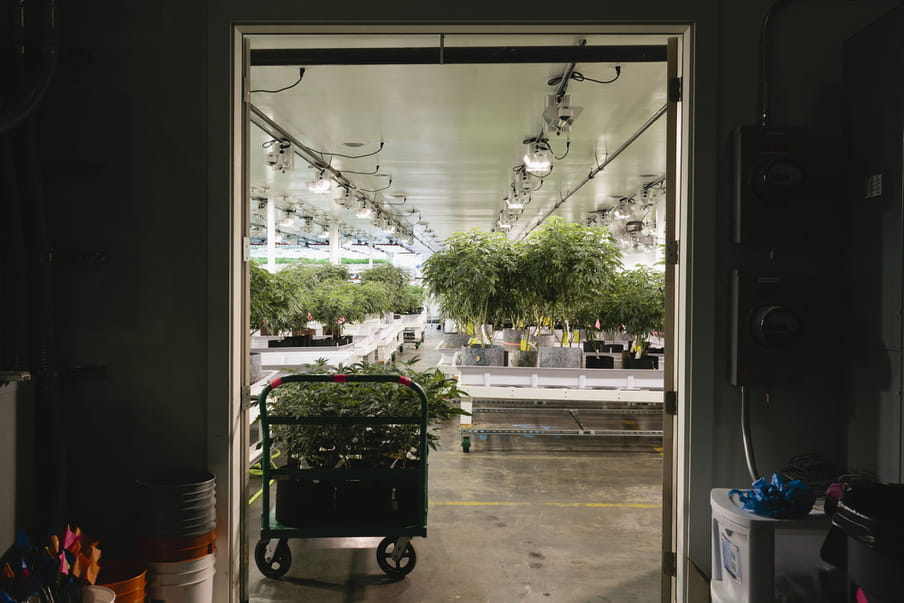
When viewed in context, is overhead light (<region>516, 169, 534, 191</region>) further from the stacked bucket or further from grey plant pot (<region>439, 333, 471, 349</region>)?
the stacked bucket

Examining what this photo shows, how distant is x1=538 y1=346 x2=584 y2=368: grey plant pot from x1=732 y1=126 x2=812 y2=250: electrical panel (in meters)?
3.36

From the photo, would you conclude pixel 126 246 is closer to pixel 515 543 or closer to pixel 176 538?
pixel 176 538

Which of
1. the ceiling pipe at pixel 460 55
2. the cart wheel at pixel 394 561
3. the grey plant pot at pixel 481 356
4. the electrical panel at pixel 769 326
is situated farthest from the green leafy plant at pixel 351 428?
the grey plant pot at pixel 481 356

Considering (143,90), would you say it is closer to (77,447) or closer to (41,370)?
(41,370)

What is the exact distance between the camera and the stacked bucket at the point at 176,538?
2154mm

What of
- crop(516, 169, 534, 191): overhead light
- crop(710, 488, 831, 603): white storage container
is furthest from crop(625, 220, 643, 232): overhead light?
crop(710, 488, 831, 603): white storage container

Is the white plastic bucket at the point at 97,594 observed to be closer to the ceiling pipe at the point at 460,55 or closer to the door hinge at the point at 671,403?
the door hinge at the point at 671,403

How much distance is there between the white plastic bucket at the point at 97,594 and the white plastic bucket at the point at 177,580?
0.26m

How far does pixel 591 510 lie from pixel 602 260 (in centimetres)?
241

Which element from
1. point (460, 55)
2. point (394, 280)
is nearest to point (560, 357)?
point (460, 55)

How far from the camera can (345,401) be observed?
2.83 meters

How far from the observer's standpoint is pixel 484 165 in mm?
8492

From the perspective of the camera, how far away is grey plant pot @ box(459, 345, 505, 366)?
5.55 metres

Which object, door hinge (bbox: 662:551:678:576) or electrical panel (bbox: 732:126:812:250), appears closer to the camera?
electrical panel (bbox: 732:126:812:250)
